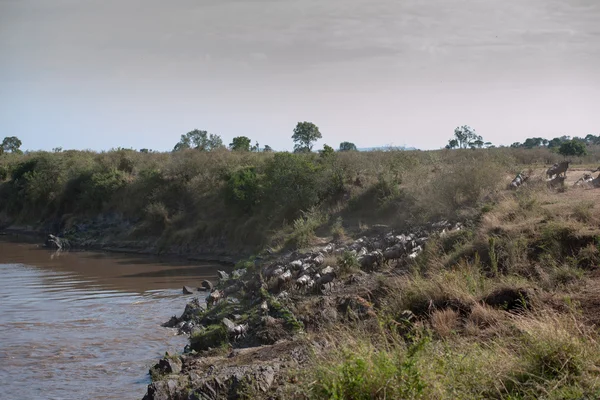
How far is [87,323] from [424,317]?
9254 mm

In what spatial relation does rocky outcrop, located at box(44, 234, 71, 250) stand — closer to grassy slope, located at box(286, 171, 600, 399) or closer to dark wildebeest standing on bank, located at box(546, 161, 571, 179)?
dark wildebeest standing on bank, located at box(546, 161, 571, 179)

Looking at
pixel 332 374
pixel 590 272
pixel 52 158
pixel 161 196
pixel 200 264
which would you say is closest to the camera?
pixel 332 374

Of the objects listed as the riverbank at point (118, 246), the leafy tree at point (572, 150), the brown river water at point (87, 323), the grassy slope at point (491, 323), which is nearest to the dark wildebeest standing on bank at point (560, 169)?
the grassy slope at point (491, 323)

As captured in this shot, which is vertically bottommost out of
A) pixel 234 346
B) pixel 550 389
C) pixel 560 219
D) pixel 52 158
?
pixel 234 346

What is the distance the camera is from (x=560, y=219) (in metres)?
12.1

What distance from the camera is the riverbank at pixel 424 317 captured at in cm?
587

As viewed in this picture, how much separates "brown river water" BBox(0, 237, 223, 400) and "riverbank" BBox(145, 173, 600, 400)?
42.2 inches

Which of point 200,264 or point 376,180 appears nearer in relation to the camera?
point 376,180

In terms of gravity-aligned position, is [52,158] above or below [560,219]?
above

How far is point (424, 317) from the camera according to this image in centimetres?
909

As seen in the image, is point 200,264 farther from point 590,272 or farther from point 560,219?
point 590,272

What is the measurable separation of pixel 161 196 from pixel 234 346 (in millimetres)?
22368

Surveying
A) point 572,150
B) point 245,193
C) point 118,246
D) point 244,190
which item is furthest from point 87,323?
point 572,150

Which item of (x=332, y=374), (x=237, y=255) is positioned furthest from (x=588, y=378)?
(x=237, y=255)
